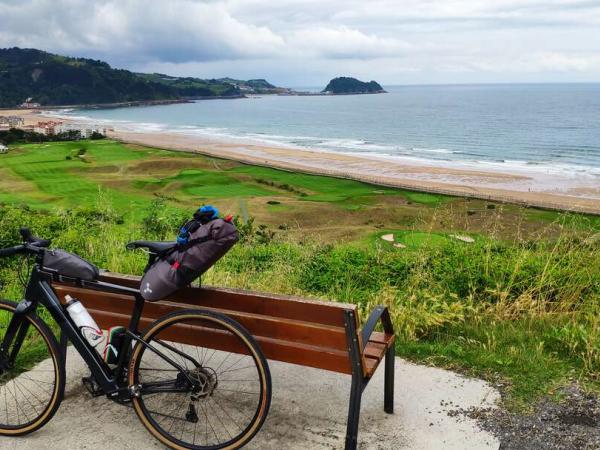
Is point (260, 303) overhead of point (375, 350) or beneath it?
overhead

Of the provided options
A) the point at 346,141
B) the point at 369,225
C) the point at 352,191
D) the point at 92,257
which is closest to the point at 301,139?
the point at 346,141

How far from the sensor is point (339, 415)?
154 inches

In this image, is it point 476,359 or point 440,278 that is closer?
point 476,359

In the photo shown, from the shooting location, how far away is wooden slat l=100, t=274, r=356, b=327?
3205mm

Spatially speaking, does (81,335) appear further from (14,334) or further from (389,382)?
(389,382)

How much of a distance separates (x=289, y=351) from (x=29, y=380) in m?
2.25

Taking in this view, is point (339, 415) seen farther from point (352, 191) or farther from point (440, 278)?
point (352, 191)

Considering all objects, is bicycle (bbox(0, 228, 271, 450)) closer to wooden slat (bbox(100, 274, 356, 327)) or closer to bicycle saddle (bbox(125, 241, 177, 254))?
bicycle saddle (bbox(125, 241, 177, 254))

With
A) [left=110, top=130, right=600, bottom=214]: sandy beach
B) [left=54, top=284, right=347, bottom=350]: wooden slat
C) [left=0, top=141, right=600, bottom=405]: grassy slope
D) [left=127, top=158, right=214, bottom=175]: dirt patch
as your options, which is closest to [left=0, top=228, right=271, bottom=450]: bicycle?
[left=54, top=284, right=347, bottom=350]: wooden slat

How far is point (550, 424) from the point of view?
3.70 m

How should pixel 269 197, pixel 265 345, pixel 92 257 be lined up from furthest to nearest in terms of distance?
pixel 269 197 < pixel 92 257 < pixel 265 345

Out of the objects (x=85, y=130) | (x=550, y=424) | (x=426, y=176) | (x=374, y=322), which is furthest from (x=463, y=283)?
(x=85, y=130)

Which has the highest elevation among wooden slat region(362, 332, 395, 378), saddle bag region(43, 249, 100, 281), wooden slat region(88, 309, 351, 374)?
saddle bag region(43, 249, 100, 281)

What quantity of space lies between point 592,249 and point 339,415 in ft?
15.8
